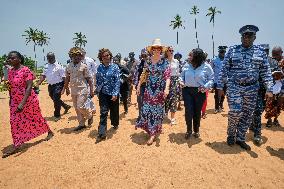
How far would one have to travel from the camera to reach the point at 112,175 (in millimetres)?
4918

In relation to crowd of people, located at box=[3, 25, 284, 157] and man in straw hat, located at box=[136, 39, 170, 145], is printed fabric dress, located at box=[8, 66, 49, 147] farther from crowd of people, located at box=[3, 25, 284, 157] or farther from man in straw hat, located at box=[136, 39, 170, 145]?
man in straw hat, located at box=[136, 39, 170, 145]

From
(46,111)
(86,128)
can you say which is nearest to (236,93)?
(86,128)

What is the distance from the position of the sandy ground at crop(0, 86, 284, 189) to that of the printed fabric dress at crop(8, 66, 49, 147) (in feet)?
1.21

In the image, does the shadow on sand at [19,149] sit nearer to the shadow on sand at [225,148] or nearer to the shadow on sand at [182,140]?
the shadow on sand at [182,140]

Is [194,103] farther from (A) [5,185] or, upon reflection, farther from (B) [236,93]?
(A) [5,185]

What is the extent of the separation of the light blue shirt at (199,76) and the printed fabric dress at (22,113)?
351 cm

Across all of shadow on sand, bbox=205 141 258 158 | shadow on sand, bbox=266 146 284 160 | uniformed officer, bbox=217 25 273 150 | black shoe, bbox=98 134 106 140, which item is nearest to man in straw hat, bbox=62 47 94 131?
black shoe, bbox=98 134 106 140

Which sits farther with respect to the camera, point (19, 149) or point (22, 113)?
point (19, 149)

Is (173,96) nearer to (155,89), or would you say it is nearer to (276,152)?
(155,89)

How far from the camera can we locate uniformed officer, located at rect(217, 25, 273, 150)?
18.0ft

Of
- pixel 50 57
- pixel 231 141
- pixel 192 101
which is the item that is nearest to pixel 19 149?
pixel 50 57

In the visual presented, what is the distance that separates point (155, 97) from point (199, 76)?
1.10 metres

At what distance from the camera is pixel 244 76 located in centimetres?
557

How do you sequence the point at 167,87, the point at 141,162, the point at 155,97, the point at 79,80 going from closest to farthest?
the point at 141,162
the point at 167,87
the point at 155,97
the point at 79,80
